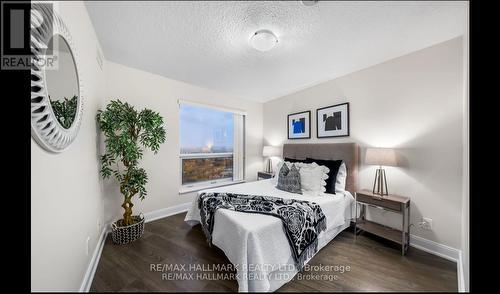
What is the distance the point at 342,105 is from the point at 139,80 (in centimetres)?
281

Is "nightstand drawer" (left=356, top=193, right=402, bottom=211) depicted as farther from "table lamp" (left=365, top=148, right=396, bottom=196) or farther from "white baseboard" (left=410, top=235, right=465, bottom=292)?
"white baseboard" (left=410, top=235, right=465, bottom=292)

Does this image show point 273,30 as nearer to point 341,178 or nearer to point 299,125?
point 299,125

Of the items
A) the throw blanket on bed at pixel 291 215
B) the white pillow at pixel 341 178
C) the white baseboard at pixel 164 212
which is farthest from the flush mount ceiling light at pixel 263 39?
the white baseboard at pixel 164 212

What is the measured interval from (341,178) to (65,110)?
2.60 meters

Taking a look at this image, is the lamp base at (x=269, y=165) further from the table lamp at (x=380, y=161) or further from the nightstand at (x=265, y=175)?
the table lamp at (x=380, y=161)

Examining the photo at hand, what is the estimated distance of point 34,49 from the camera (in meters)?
0.68

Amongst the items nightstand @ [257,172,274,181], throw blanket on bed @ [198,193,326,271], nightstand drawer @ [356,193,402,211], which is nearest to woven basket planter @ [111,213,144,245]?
throw blanket on bed @ [198,193,326,271]

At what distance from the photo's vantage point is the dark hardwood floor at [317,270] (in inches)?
38.0

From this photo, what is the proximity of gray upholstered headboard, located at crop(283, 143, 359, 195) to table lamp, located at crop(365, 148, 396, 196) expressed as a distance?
0.27m

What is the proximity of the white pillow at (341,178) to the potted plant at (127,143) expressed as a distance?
2.22 meters
